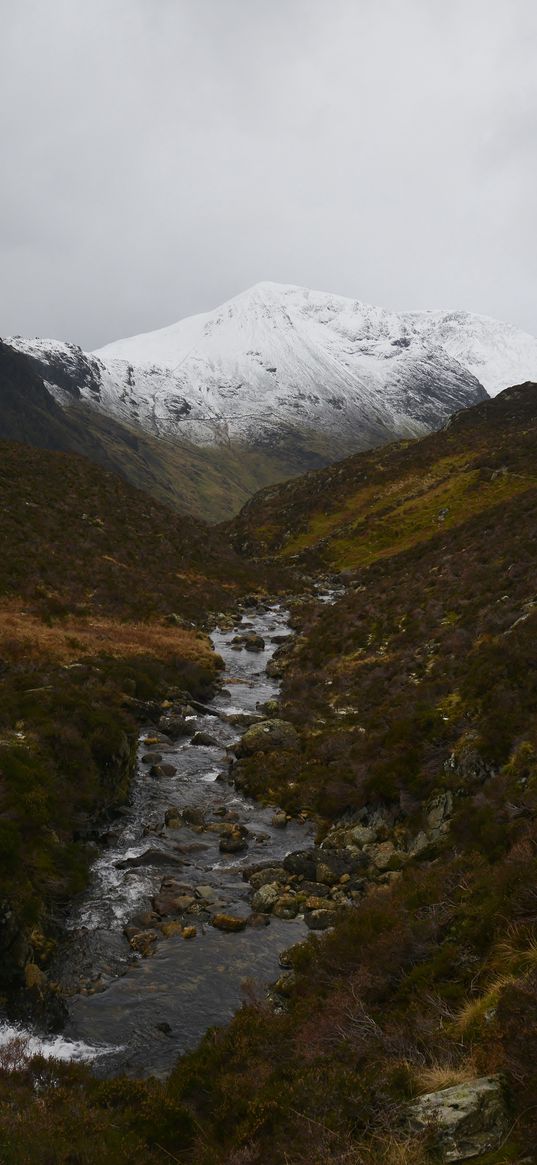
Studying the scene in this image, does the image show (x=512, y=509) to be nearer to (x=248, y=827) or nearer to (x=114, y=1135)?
(x=248, y=827)

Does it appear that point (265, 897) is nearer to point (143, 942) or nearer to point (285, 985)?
A: point (143, 942)

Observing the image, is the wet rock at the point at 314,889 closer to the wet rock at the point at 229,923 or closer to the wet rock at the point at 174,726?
the wet rock at the point at 229,923

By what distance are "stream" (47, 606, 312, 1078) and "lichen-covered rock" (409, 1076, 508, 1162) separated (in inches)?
221

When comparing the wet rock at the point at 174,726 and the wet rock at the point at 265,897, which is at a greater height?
the wet rock at the point at 265,897

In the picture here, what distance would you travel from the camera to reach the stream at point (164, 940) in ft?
37.7

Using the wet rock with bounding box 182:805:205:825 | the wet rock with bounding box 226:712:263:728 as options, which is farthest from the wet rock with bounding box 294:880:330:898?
the wet rock with bounding box 226:712:263:728

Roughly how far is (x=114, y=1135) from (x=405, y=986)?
4.36m

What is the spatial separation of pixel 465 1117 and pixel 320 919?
26.8 feet

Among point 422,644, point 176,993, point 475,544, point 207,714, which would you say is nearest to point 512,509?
point 475,544

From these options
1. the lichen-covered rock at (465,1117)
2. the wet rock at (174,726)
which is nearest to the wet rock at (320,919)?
the lichen-covered rock at (465,1117)

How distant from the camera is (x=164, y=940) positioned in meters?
14.2

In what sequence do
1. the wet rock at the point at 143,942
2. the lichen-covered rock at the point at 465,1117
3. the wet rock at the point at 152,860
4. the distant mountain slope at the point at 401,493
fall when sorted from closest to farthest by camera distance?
the lichen-covered rock at the point at 465,1117
the wet rock at the point at 143,942
the wet rock at the point at 152,860
the distant mountain slope at the point at 401,493

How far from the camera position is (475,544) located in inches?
1692

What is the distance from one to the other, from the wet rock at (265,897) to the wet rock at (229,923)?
2.06 ft
